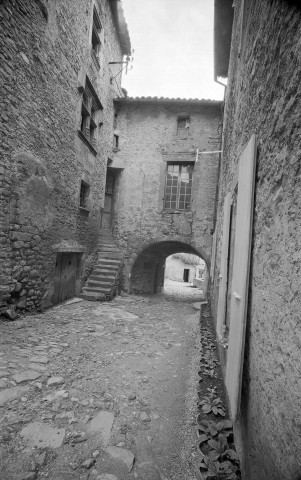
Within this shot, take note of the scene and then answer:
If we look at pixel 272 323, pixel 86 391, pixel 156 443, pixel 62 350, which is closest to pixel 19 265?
pixel 62 350

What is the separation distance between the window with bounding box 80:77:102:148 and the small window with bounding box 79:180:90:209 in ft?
4.73

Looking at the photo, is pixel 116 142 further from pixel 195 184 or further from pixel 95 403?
pixel 95 403

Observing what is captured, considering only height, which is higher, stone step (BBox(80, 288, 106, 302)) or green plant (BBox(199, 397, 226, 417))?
green plant (BBox(199, 397, 226, 417))

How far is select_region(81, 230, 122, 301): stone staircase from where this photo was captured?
7.46m

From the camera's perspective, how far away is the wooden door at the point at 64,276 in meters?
6.27

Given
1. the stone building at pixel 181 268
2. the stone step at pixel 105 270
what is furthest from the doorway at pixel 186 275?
the stone step at pixel 105 270

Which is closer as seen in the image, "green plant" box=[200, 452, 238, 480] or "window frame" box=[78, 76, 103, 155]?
"green plant" box=[200, 452, 238, 480]

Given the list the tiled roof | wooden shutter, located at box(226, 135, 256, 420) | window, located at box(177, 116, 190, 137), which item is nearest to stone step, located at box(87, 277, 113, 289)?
wooden shutter, located at box(226, 135, 256, 420)

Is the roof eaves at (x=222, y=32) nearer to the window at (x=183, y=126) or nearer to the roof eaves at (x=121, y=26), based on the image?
the window at (x=183, y=126)

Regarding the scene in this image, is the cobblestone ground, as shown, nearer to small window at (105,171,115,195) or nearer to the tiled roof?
small window at (105,171,115,195)

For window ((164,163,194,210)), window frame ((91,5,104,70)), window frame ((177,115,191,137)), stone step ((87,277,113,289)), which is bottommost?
stone step ((87,277,113,289))

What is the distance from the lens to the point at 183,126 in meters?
9.57

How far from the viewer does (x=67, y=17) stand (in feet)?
19.5

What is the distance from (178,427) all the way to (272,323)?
5.12ft
